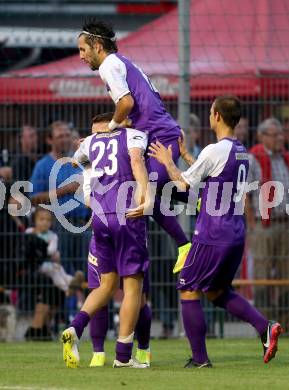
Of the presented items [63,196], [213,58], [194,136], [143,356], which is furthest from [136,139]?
[213,58]

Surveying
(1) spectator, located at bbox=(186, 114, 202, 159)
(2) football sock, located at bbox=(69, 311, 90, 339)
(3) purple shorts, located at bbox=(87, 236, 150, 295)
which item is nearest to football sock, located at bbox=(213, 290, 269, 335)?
(3) purple shorts, located at bbox=(87, 236, 150, 295)

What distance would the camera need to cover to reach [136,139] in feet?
30.8

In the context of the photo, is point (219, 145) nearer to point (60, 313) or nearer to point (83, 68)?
point (60, 313)

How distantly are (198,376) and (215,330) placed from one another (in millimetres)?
5772

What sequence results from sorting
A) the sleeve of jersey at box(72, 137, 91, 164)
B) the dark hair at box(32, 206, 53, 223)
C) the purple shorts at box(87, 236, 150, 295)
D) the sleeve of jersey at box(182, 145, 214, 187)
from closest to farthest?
1. the sleeve of jersey at box(182, 145, 214, 187)
2. the sleeve of jersey at box(72, 137, 91, 164)
3. the purple shorts at box(87, 236, 150, 295)
4. the dark hair at box(32, 206, 53, 223)

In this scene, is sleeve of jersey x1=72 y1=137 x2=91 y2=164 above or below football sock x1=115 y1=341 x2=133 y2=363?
above

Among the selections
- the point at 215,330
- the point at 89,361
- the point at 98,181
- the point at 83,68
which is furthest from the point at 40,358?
the point at 83,68

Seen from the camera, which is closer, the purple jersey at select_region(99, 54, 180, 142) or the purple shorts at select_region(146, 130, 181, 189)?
the purple jersey at select_region(99, 54, 180, 142)

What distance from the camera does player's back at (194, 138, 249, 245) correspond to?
9.25m

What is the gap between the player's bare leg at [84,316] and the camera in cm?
926

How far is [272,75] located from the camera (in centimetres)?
1416

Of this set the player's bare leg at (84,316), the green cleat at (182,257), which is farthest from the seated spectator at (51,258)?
the player's bare leg at (84,316)

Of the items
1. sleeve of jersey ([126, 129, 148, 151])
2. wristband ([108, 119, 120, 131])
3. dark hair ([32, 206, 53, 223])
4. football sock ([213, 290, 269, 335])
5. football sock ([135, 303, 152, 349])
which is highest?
wristband ([108, 119, 120, 131])

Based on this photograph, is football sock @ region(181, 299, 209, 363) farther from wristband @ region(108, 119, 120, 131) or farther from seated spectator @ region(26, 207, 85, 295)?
seated spectator @ region(26, 207, 85, 295)
